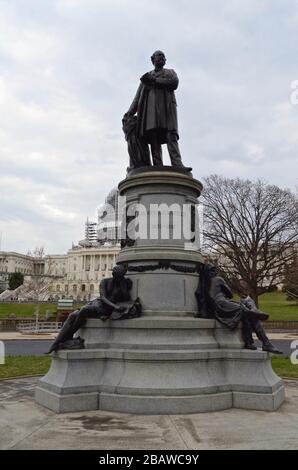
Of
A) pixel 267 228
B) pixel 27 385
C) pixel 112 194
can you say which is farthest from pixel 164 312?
pixel 112 194

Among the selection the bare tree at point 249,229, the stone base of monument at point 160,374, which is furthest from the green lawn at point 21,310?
the stone base of monument at point 160,374

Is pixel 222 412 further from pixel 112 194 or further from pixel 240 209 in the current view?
pixel 112 194

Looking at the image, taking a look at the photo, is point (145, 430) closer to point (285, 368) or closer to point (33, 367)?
point (33, 367)

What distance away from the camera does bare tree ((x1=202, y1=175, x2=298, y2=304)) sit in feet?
115

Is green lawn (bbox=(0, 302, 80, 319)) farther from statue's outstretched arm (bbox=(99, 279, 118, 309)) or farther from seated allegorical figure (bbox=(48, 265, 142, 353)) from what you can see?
statue's outstretched arm (bbox=(99, 279, 118, 309))

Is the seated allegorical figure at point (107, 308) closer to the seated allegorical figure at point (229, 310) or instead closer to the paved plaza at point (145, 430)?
the paved plaza at point (145, 430)

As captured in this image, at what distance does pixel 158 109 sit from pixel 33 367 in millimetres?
8965

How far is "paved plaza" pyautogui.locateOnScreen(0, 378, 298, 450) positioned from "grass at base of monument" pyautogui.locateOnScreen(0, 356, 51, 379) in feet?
16.2

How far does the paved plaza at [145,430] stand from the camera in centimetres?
616

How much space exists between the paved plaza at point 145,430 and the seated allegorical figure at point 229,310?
4.66 feet

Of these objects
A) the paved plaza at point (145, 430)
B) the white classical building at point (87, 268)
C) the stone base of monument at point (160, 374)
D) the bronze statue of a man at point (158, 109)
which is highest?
the white classical building at point (87, 268)

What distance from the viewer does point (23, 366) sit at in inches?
600

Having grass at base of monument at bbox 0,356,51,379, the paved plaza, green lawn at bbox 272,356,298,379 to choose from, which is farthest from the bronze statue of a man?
green lawn at bbox 272,356,298,379

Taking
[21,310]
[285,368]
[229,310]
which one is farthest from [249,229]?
[21,310]
